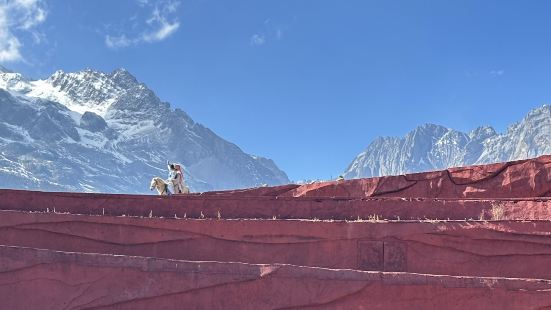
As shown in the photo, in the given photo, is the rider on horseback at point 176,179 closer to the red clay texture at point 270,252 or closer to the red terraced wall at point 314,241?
the red clay texture at point 270,252

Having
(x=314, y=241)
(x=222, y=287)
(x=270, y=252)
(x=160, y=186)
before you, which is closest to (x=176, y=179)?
(x=160, y=186)

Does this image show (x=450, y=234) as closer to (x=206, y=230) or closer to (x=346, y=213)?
(x=346, y=213)

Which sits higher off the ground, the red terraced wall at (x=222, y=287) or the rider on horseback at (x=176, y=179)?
the rider on horseback at (x=176, y=179)

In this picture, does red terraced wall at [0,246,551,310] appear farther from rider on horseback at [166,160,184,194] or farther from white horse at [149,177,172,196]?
white horse at [149,177,172,196]

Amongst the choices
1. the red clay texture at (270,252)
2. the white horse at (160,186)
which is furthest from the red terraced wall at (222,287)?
the white horse at (160,186)

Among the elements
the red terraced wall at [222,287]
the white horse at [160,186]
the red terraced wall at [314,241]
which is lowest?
the red terraced wall at [222,287]

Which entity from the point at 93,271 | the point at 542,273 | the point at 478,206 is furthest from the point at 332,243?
the point at 93,271

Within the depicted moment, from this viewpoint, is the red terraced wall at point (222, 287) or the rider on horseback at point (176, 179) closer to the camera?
the red terraced wall at point (222, 287)

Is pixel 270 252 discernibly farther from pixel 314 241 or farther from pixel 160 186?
pixel 160 186

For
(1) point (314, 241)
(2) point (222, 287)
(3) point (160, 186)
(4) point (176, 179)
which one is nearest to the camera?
(2) point (222, 287)

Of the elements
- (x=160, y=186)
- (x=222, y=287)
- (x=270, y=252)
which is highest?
(x=160, y=186)

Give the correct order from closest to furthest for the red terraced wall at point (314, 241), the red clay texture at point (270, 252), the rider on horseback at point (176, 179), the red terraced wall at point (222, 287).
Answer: the red terraced wall at point (222, 287), the red clay texture at point (270, 252), the red terraced wall at point (314, 241), the rider on horseback at point (176, 179)

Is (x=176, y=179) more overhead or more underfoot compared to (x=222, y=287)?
more overhead

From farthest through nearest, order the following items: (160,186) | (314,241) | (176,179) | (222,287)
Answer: (160,186) < (176,179) < (314,241) < (222,287)
